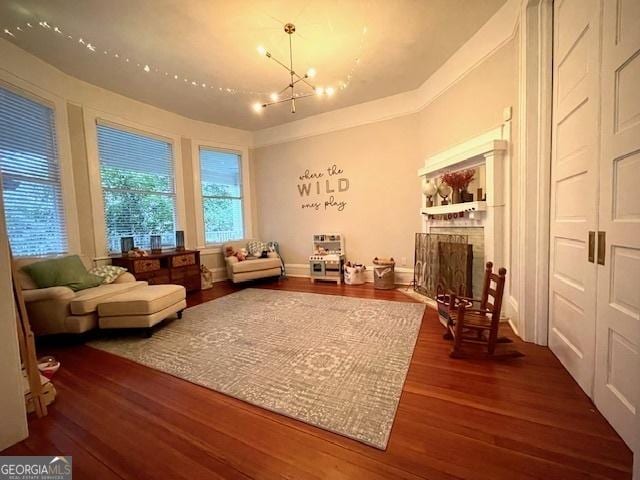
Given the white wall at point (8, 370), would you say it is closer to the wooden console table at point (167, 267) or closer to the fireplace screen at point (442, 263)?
the wooden console table at point (167, 267)

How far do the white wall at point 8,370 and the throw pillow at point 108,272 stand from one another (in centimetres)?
206

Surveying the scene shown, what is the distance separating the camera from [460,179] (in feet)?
10.1

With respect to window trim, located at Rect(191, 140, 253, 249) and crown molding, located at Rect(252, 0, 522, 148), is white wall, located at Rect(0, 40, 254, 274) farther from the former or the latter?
crown molding, located at Rect(252, 0, 522, 148)

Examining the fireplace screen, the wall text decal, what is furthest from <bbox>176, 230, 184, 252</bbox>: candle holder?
the fireplace screen

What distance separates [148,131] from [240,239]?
8.34 feet

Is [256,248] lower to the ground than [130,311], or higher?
higher

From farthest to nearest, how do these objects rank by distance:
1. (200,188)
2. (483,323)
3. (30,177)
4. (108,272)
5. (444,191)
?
(200,188) → (444,191) → (108,272) → (30,177) → (483,323)

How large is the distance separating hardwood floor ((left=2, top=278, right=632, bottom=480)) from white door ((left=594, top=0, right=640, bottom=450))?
0.71 ft

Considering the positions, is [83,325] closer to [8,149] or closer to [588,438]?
[8,149]

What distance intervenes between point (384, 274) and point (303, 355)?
7.85 ft

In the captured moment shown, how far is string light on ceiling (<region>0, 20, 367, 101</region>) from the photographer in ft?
8.44

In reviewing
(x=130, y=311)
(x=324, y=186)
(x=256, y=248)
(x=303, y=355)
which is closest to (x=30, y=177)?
(x=130, y=311)

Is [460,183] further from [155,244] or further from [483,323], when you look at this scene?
[155,244]

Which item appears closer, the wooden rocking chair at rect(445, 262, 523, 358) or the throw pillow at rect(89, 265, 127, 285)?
the wooden rocking chair at rect(445, 262, 523, 358)
